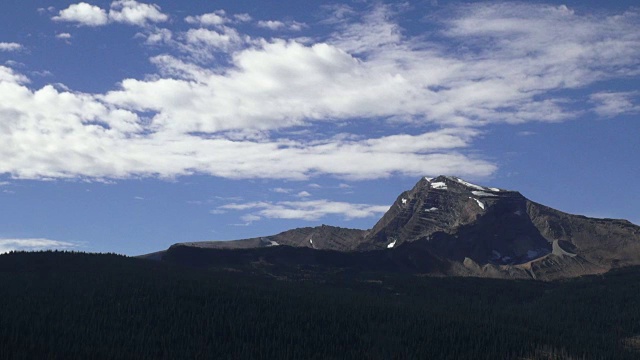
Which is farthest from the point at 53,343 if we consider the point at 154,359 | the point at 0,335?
the point at 154,359

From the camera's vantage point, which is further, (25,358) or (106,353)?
(106,353)

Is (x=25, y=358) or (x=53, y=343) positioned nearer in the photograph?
(x=25, y=358)

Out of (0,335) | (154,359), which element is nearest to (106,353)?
(154,359)

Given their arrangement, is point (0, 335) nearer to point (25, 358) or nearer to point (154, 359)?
point (25, 358)

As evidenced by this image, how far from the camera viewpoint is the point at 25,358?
591 ft

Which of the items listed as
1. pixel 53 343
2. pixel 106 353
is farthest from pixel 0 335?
pixel 106 353

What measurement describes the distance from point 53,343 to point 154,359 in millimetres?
27722

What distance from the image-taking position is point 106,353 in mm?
197625

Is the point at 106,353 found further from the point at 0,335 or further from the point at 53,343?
the point at 0,335

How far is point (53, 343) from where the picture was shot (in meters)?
200

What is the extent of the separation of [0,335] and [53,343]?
44.6ft

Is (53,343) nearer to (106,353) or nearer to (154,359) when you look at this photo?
(106,353)

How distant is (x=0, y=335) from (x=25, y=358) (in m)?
21.4

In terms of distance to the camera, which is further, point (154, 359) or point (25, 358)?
point (154, 359)
